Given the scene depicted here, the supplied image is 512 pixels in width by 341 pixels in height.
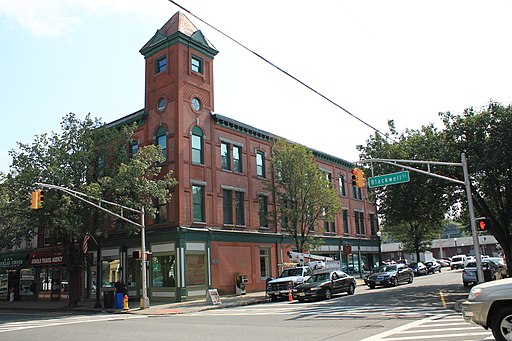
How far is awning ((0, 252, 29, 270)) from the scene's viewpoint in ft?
132

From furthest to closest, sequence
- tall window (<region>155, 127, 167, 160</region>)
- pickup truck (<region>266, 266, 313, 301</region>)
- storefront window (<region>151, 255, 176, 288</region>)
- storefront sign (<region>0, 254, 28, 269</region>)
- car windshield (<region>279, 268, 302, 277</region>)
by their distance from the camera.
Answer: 1. storefront sign (<region>0, 254, 28, 269</region>)
2. tall window (<region>155, 127, 167, 160</region>)
3. storefront window (<region>151, 255, 176, 288</region>)
4. car windshield (<region>279, 268, 302, 277</region>)
5. pickup truck (<region>266, 266, 313, 301</region>)

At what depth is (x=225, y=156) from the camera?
3359cm

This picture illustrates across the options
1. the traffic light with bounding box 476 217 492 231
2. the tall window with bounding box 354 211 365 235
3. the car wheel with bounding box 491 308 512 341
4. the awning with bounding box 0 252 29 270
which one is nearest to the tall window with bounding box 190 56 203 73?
the traffic light with bounding box 476 217 492 231

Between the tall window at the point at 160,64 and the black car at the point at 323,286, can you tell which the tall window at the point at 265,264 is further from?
the tall window at the point at 160,64

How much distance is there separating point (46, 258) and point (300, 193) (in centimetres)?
2136

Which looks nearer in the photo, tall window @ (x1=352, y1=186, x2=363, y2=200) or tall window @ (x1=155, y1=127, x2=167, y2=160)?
tall window @ (x1=155, y1=127, x2=167, y2=160)

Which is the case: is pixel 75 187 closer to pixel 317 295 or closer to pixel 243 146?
pixel 243 146

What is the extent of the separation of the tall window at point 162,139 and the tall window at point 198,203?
3.04m

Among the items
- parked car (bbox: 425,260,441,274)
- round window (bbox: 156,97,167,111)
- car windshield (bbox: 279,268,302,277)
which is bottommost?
parked car (bbox: 425,260,441,274)

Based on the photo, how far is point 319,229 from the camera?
133 ft

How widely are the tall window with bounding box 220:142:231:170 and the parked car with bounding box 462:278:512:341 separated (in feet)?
82.7

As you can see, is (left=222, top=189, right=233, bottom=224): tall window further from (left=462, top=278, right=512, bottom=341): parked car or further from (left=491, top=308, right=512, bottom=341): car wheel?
(left=491, top=308, right=512, bottom=341): car wheel

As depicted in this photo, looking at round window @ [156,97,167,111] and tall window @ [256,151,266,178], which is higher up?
round window @ [156,97,167,111]

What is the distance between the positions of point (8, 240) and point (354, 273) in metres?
31.8
